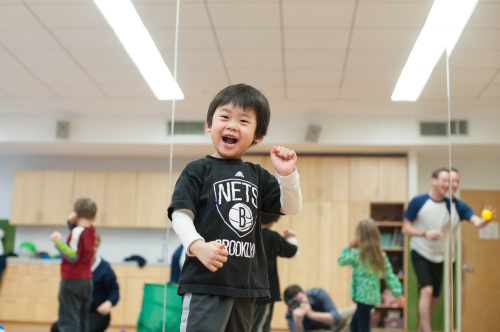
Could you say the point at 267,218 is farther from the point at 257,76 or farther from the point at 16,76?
the point at 16,76

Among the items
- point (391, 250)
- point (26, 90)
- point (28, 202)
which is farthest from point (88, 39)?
point (391, 250)

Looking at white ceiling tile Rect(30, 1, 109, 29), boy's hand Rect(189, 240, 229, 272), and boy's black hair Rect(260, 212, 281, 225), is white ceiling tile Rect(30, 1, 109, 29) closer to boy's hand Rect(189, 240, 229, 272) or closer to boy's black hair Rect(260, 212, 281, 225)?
boy's black hair Rect(260, 212, 281, 225)

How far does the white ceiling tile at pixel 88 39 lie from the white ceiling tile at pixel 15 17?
34cm

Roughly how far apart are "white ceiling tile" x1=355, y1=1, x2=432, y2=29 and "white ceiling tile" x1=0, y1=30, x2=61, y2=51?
1.75 metres

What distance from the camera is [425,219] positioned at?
8.18 ft

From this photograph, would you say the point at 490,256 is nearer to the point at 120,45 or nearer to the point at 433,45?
the point at 433,45

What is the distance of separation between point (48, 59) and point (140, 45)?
2.16 ft

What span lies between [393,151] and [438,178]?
200 centimetres

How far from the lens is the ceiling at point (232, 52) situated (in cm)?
200

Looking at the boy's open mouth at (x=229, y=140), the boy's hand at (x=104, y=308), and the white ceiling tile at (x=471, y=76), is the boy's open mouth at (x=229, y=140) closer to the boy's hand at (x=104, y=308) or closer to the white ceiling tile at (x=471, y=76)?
the white ceiling tile at (x=471, y=76)

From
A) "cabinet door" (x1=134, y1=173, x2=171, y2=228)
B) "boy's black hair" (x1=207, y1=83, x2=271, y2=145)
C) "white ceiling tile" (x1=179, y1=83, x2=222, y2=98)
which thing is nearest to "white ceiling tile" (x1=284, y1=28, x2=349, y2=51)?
"white ceiling tile" (x1=179, y1=83, x2=222, y2=98)

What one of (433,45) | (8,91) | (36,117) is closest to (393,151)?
(433,45)

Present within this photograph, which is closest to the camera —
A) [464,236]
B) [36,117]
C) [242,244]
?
[242,244]

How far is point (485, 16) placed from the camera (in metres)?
1.79
